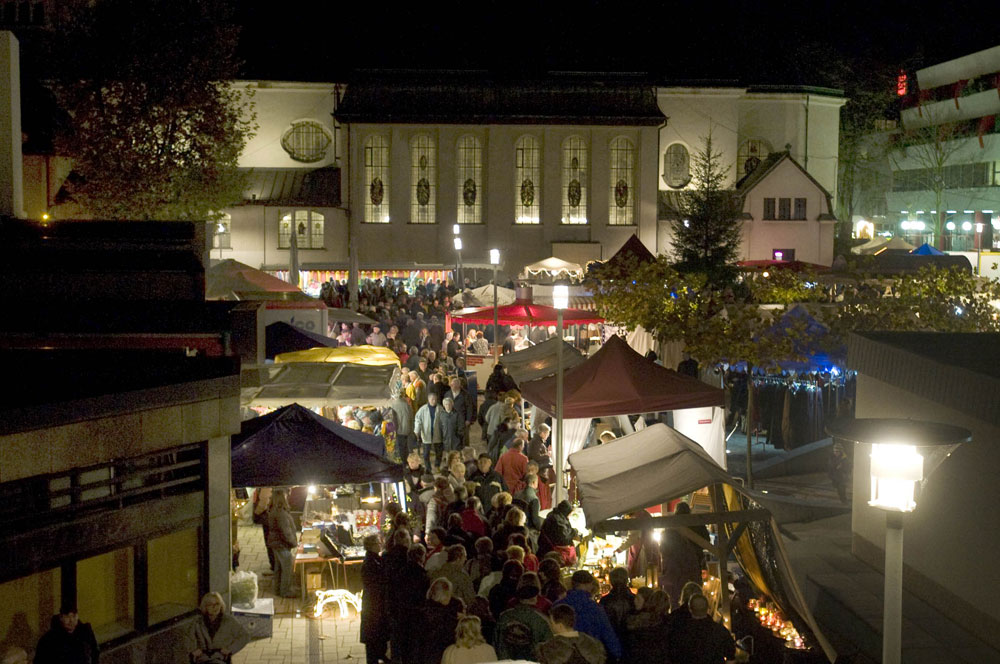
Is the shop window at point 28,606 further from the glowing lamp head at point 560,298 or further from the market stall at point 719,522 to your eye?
the glowing lamp head at point 560,298

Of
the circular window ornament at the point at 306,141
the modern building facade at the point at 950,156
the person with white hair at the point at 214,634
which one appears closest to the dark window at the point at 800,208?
the modern building facade at the point at 950,156

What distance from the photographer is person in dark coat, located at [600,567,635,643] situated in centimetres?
904

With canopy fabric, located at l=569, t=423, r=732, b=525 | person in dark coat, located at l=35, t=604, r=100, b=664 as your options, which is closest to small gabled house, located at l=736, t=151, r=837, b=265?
canopy fabric, located at l=569, t=423, r=732, b=525

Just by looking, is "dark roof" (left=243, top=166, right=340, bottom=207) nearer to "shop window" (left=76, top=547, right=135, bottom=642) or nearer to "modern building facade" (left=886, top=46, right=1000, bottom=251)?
"modern building facade" (left=886, top=46, right=1000, bottom=251)

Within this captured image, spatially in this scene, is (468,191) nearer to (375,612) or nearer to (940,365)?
(940,365)

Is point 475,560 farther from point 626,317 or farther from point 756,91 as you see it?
point 756,91

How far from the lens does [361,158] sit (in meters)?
47.2

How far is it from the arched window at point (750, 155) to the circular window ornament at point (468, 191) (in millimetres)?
12361

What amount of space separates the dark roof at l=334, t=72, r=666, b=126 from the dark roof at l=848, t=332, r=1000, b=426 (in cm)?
3490

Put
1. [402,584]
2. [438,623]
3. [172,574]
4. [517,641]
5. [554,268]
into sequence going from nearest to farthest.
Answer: [517,641] → [438,623] → [172,574] → [402,584] → [554,268]

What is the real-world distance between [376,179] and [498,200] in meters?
5.12

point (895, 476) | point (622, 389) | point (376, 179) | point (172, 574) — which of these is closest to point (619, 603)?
point (895, 476)

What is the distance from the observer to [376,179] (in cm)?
4753

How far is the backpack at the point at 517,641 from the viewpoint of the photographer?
27.8ft
